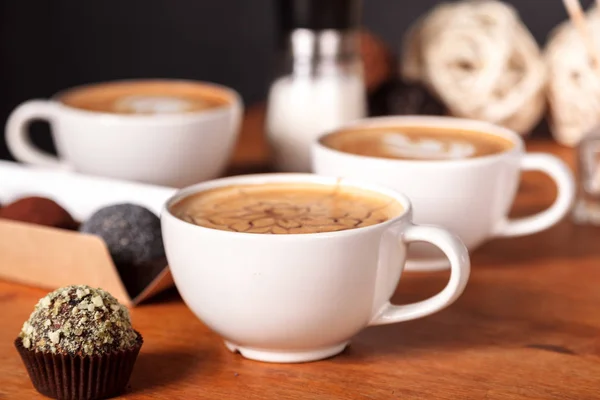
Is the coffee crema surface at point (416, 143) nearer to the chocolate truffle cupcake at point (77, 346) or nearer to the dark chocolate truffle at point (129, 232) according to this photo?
the dark chocolate truffle at point (129, 232)

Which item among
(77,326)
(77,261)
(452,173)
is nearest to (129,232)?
(77,261)

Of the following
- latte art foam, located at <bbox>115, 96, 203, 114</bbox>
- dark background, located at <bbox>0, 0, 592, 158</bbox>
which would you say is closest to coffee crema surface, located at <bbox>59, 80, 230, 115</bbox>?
latte art foam, located at <bbox>115, 96, 203, 114</bbox>

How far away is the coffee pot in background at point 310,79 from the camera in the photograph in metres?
1.18

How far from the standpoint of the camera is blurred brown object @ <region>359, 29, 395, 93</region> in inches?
56.1

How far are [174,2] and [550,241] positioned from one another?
1.42 metres

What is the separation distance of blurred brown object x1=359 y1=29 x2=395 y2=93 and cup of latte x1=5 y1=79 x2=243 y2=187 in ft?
1.00

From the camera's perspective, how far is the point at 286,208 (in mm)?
756

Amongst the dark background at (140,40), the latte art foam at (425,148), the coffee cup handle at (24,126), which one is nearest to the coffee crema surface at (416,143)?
the latte art foam at (425,148)

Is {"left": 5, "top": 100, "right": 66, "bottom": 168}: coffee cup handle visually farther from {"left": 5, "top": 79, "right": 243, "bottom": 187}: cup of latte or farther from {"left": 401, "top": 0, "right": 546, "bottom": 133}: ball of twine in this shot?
{"left": 401, "top": 0, "right": 546, "bottom": 133}: ball of twine

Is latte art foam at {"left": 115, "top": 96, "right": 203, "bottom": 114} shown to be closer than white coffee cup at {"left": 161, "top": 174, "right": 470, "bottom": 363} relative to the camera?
No

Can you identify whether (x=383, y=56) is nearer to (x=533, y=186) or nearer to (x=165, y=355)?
(x=533, y=186)

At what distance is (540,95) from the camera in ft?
4.48

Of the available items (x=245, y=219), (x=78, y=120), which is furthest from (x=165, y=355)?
(x=78, y=120)

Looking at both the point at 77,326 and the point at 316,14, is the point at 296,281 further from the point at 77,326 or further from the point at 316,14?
the point at 316,14
